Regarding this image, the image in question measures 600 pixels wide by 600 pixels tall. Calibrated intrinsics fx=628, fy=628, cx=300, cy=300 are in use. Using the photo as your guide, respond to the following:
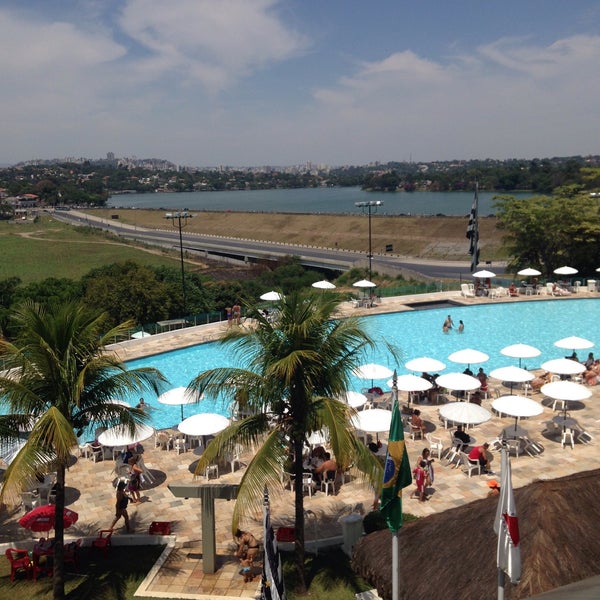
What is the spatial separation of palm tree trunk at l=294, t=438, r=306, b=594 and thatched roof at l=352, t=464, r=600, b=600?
97cm

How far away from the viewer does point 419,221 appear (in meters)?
101

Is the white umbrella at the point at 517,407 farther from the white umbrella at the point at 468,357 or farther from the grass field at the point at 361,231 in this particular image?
the grass field at the point at 361,231

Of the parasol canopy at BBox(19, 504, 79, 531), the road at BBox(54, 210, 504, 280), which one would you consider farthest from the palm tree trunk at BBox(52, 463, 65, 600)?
the road at BBox(54, 210, 504, 280)

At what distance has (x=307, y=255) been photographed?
80875 millimetres

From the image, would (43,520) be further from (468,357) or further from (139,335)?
(139,335)

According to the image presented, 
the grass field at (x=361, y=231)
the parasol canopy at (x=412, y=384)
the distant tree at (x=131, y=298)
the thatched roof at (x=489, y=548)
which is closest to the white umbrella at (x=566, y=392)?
the parasol canopy at (x=412, y=384)

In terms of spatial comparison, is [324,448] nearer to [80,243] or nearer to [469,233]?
[469,233]

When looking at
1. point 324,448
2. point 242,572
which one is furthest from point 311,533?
point 324,448

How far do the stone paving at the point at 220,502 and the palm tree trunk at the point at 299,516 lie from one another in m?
0.83

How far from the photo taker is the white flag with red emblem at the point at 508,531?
6.19 meters

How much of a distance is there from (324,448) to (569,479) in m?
7.56

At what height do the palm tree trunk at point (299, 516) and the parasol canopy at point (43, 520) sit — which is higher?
the palm tree trunk at point (299, 516)

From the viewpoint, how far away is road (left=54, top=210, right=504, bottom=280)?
62.3 meters

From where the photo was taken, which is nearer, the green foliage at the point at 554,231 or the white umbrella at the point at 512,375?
the white umbrella at the point at 512,375
